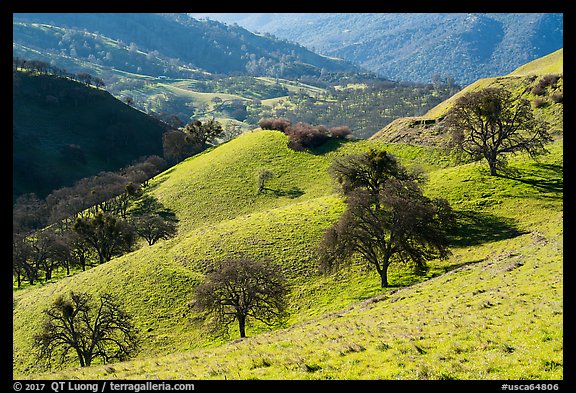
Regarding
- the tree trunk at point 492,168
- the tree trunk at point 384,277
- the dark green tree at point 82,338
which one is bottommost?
the dark green tree at point 82,338

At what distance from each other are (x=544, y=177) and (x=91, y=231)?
233 ft

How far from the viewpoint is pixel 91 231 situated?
7144 cm

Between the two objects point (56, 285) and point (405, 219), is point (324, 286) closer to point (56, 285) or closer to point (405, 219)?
point (405, 219)

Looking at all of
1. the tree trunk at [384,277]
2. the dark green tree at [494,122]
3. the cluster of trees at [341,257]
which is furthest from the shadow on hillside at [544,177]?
the tree trunk at [384,277]

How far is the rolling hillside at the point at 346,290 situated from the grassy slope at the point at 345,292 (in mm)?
126

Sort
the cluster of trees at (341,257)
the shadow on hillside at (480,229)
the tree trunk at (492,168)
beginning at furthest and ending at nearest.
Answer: the tree trunk at (492,168)
the shadow on hillside at (480,229)
the cluster of trees at (341,257)

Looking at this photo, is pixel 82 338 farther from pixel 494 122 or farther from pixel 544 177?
pixel 544 177

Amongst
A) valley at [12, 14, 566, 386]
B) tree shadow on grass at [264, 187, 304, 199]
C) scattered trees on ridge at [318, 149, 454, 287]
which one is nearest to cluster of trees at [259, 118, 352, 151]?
valley at [12, 14, 566, 386]

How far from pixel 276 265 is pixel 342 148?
50648 mm

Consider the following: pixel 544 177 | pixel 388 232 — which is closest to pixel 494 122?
pixel 544 177

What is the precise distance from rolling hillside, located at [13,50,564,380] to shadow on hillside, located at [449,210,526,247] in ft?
0.66

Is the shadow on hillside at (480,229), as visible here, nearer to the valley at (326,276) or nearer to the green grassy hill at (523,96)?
the valley at (326,276)

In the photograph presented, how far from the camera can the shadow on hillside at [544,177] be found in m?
50.2
